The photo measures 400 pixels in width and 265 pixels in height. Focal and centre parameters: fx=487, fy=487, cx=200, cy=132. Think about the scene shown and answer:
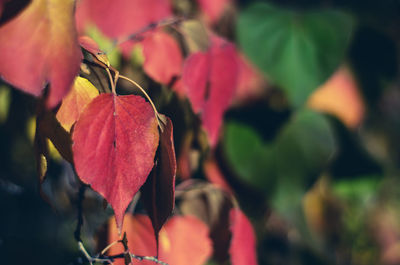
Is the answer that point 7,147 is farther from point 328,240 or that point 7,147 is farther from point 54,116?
point 328,240

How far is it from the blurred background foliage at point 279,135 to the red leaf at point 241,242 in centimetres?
11

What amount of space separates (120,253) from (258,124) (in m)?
0.46

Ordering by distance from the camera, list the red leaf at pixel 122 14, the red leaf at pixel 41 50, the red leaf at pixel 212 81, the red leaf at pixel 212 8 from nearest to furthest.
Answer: the red leaf at pixel 41 50
the red leaf at pixel 212 81
the red leaf at pixel 122 14
the red leaf at pixel 212 8

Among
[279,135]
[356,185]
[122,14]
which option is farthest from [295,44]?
[356,185]

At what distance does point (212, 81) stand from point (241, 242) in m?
0.20

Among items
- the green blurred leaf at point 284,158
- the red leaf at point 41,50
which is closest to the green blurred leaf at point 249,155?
the green blurred leaf at point 284,158

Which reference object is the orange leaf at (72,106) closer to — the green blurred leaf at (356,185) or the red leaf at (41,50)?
the red leaf at (41,50)

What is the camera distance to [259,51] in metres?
0.79

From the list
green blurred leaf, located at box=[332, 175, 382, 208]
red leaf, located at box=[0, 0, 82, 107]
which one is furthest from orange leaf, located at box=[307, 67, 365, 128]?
red leaf, located at box=[0, 0, 82, 107]

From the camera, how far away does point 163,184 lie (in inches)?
16.7

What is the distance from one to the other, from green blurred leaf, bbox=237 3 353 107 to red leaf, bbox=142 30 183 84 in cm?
20

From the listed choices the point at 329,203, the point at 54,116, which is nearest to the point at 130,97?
the point at 54,116

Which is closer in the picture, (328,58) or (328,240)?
(328,58)

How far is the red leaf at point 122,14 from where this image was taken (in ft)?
2.46
